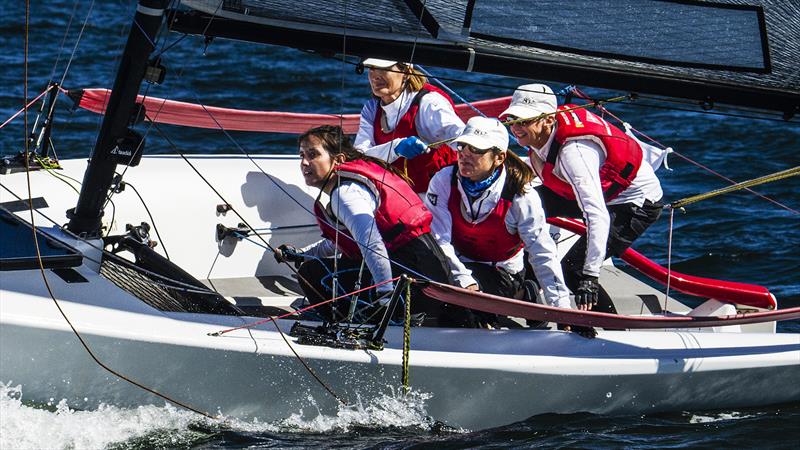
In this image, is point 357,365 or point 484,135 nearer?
point 357,365

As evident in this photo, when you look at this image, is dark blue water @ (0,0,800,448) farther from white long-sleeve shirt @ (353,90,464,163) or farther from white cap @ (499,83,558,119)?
white cap @ (499,83,558,119)

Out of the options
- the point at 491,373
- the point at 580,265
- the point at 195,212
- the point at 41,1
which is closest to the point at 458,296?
the point at 491,373

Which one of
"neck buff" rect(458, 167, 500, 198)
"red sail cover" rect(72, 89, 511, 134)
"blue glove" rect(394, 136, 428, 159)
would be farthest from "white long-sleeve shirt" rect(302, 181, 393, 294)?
"red sail cover" rect(72, 89, 511, 134)

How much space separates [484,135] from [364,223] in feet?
1.68

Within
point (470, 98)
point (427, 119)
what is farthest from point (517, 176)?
point (470, 98)

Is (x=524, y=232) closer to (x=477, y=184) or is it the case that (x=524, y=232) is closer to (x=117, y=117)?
(x=477, y=184)

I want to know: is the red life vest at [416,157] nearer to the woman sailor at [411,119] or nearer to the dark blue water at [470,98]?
the woman sailor at [411,119]

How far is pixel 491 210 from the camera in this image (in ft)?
14.3

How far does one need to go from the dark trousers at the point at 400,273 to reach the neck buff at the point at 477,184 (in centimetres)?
22

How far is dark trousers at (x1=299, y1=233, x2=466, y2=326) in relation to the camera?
432cm

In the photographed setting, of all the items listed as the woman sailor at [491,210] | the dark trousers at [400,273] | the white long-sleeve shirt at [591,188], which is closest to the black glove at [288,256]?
the dark trousers at [400,273]

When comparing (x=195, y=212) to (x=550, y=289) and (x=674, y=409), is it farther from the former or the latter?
(x=674, y=409)

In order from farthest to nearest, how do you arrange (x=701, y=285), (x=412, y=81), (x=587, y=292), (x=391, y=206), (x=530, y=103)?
(x=412, y=81)
(x=701, y=285)
(x=530, y=103)
(x=587, y=292)
(x=391, y=206)

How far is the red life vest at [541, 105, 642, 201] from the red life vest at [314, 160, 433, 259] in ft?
2.10
